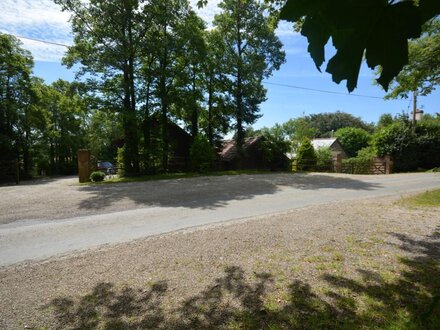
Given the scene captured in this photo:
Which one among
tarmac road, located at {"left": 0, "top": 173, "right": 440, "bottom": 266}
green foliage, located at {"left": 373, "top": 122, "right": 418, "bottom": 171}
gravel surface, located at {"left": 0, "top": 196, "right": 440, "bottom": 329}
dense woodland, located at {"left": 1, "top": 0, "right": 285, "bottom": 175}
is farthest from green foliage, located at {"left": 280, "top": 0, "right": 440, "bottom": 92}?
green foliage, located at {"left": 373, "top": 122, "right": 418, "bottom": 171}

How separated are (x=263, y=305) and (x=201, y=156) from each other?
1898 centimetres

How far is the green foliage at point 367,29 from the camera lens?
91cm

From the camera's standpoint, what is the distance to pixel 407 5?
0.93 metres

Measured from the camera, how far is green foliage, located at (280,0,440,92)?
911 mm

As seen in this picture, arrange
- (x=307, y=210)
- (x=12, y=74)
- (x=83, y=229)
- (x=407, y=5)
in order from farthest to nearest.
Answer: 1. (x=12, y=74)
2. (x=307, y=210)
3. (x=83, y=229)
4. (x=407, y=5)

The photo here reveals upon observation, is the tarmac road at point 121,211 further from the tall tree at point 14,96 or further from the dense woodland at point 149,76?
the tall tree at point 14,96

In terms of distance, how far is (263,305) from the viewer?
3.42 meters

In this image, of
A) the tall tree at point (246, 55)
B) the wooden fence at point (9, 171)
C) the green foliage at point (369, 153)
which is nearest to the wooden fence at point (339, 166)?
the green foliage at point (369, 153)

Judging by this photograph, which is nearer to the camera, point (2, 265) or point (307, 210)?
point (2, 265)

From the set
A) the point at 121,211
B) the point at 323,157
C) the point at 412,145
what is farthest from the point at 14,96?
the point at 412,145

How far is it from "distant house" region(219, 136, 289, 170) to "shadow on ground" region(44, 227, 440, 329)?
22.6m

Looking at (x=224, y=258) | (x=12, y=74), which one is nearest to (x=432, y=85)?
(x=224, y=258)

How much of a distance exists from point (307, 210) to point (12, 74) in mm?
28654

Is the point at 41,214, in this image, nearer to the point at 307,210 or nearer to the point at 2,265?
the point at 2,265
